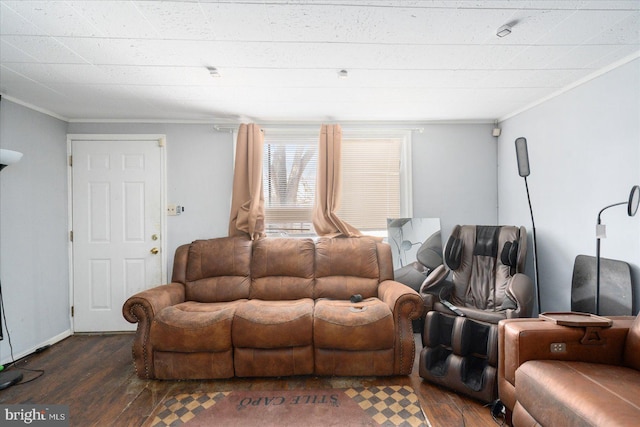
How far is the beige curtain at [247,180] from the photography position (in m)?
3.23

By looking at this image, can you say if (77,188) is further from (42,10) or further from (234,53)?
(234,53)

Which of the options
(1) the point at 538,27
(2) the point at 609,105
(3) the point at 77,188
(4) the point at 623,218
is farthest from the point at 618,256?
(3) the point at 77,188

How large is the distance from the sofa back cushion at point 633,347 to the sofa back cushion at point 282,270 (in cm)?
212

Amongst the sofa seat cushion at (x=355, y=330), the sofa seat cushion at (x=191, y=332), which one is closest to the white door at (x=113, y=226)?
the sofa seat cushion at (x=191, y=332)

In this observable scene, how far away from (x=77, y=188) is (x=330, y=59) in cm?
306

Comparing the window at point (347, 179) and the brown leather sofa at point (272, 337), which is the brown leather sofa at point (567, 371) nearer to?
the brown leather sofa at point (272, 337)

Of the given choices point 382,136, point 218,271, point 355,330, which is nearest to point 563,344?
point 355,330

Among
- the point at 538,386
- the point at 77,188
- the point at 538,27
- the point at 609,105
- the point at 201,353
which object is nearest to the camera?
the point at 538,386

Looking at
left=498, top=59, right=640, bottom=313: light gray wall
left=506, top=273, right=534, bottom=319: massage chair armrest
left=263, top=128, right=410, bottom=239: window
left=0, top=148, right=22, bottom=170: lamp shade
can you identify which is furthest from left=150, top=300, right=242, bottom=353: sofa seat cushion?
left=498, top=59, right=640, bottom=313: light gray wall

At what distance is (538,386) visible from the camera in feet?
4.77

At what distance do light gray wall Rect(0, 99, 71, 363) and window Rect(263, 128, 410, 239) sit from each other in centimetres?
213

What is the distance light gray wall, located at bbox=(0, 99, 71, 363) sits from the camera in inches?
104

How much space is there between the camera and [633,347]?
1.57m

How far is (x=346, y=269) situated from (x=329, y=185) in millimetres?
913
